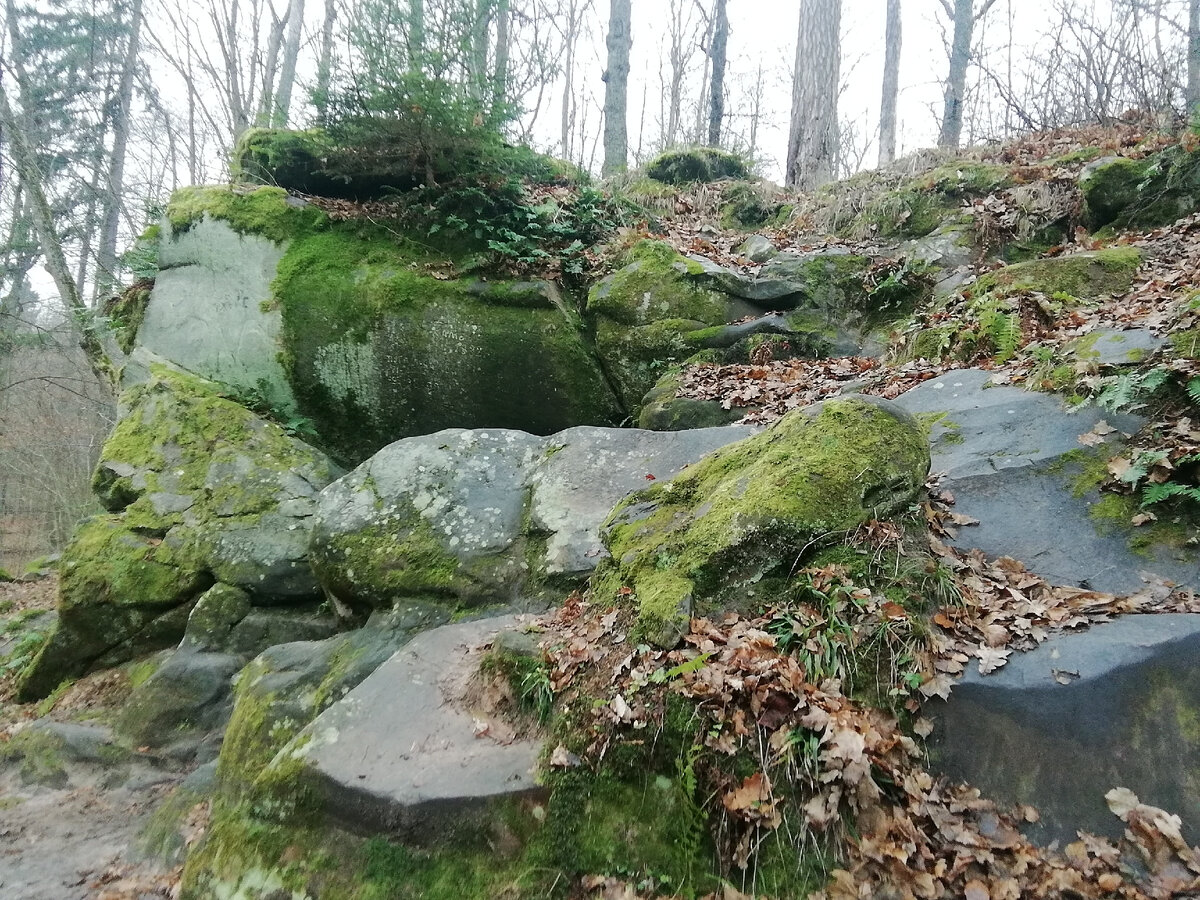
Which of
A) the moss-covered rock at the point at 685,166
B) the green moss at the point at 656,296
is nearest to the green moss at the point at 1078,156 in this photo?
the green moss at the point at 656,296

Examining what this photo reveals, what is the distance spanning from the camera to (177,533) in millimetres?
7422

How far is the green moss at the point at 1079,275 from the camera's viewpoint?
6652 millimetres

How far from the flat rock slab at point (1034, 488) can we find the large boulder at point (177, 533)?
598 cm

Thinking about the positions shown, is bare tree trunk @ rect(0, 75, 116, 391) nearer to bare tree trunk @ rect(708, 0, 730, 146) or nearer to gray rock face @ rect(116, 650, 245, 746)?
gray rock face @ rect(116, 650, 245, 746)

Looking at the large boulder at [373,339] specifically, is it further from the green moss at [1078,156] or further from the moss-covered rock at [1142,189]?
the green moss at [1078,156]

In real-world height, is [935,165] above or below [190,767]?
above

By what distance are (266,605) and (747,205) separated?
9560 millimetres

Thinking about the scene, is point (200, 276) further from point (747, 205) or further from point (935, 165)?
point (935, 165)

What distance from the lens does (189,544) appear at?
7.32 m

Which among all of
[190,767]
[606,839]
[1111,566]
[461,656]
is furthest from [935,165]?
[190,767]

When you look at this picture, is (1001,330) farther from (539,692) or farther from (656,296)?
(539,692)

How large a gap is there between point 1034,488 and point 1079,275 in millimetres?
3511

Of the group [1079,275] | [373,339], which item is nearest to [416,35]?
[373,339]

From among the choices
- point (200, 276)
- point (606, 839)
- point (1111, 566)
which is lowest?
point (606, 839)
